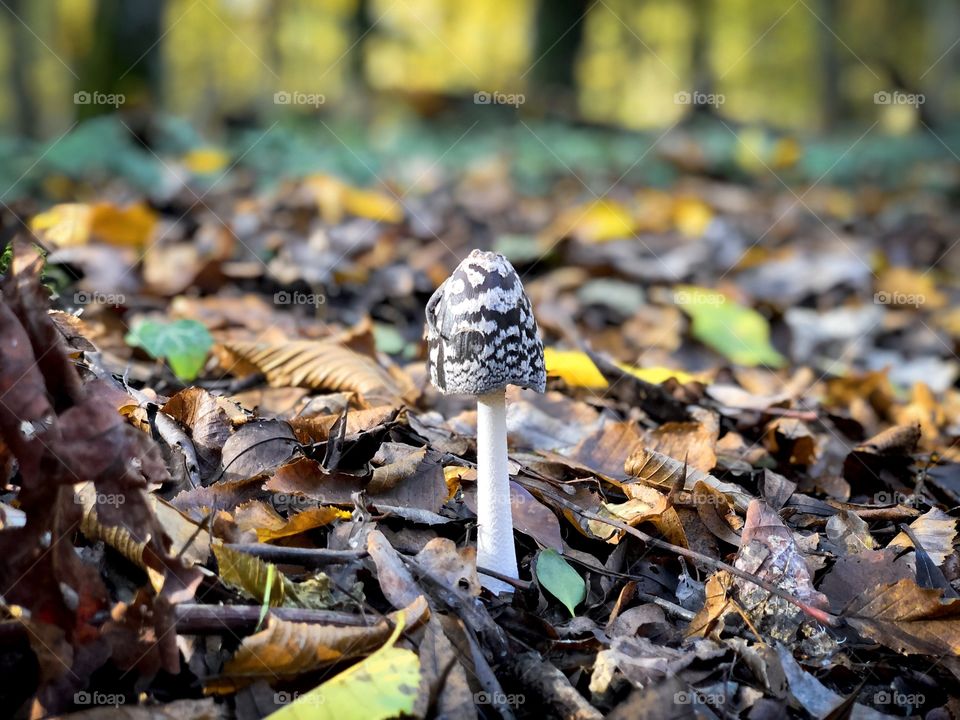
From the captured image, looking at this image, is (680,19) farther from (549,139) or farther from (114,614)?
(114,614)

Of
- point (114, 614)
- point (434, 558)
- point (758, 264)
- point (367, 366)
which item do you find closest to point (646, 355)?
point (367, 366)

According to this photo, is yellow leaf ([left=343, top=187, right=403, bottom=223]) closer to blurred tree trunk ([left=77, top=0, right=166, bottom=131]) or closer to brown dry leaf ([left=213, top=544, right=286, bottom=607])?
blurred tree trunk ([left=77, top=0, right=166, bottom=131])

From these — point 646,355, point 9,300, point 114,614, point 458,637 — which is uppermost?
point 9,300

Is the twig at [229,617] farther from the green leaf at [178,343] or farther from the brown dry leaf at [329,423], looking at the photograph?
the green leaf at [178,343]

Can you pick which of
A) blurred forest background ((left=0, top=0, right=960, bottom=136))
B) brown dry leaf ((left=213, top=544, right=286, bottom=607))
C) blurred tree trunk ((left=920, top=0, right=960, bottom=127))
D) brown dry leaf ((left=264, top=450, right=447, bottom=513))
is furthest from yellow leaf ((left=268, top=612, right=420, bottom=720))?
blurred tree trunk ((left=920, top=0, right=960, bottom=127))

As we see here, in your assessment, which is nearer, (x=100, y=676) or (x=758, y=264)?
(x=100, y=676)

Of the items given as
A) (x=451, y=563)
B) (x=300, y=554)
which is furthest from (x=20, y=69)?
(x=451, y=563)

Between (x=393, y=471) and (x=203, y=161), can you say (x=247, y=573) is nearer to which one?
(x=393, y=471)

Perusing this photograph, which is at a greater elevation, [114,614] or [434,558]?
[114,614]

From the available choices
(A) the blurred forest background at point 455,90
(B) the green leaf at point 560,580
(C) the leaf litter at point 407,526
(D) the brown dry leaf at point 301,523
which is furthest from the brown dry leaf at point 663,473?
(A) the blurred forest background at point 455,90
